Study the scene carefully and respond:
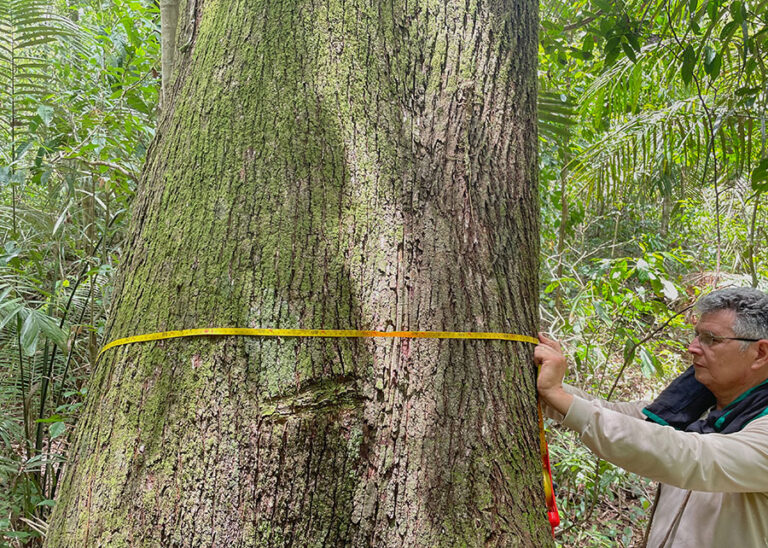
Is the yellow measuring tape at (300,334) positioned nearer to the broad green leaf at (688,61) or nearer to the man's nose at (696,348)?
the man's nose at (696,348)

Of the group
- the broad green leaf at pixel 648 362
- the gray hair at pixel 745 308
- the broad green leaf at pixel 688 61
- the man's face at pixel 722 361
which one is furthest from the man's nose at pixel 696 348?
the broad green leaf at pixel 648 362

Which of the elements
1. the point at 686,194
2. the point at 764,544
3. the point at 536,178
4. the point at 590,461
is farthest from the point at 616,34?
the point at 686,194

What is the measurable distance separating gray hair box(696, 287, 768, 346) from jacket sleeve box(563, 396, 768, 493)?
1.66ft

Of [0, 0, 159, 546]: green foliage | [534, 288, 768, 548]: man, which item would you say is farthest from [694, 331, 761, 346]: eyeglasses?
[0, 0, 159, 546]: green foliage

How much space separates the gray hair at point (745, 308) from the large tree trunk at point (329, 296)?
3.55ft

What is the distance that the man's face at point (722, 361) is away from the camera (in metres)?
1.98

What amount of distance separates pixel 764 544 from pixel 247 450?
1630 millimetres

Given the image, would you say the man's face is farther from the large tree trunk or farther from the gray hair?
the large tree trunk

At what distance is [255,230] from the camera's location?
116 centimetres

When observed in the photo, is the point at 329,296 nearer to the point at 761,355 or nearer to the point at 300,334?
the point at 300,334

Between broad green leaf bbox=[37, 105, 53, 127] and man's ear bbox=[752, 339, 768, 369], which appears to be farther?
broad green leaf bbox=[37, 105, 53, 127]

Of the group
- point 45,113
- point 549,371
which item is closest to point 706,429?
point 549,371

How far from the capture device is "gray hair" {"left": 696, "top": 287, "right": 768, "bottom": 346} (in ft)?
6.47

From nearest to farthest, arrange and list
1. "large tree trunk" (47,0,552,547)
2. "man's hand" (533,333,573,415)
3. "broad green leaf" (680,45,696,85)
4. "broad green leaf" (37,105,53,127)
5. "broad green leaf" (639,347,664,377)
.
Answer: "large tree trunk" (47,0,552,547) < "man's hand" (533,333,573,415) < "broad green leaf" (680,45,696,85) < "broad green leaf" (37,105,53,127) < "broad green leaf" (639,347,664,377)
